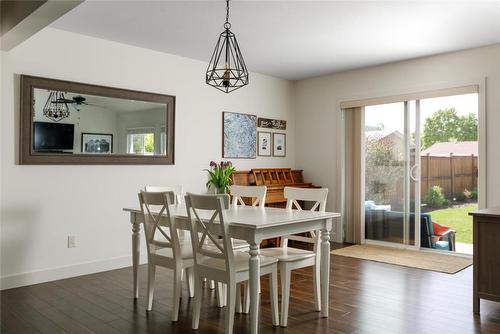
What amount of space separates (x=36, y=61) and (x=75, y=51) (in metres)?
0.40

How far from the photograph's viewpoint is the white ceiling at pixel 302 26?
350cm

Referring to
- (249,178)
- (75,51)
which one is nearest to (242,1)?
(75,51)

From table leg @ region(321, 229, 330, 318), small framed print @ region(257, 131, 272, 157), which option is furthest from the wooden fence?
table leg @ region(321, 229, 330, 318)

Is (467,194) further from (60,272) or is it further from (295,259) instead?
Result: (60,272)

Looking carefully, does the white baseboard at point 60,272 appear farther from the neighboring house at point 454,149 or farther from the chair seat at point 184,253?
the neighboring house at point 454,149

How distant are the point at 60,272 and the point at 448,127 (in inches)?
185

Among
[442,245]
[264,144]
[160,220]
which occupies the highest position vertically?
[264,144]

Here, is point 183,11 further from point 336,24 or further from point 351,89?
point 351,89

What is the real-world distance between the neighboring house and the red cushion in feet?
2.98

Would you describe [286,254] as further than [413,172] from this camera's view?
No

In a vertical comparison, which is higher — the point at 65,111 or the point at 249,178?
the point at 65,111

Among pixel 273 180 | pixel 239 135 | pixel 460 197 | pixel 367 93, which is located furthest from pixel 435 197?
pixel 239 135

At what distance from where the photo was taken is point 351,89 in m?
5.88

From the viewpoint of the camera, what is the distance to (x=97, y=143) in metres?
4.27
